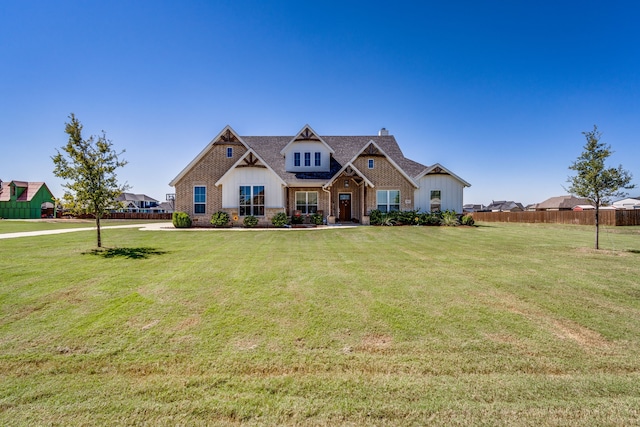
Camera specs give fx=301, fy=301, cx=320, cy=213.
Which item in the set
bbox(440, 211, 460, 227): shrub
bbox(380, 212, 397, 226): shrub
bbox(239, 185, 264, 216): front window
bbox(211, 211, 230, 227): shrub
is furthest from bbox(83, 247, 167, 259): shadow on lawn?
bbox(440, 211, 460, 227): shrub

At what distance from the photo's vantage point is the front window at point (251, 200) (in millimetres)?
21688

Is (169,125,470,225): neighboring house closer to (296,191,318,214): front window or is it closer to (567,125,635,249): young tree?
(296,191,318,214): front window

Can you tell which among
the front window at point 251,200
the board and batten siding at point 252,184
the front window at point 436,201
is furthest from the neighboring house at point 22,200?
the front window at point 436,201

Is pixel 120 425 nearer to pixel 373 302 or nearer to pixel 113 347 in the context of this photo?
pixel 113 347

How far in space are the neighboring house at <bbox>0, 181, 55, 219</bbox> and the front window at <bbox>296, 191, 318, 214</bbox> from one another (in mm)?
43312

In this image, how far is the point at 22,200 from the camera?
43781mm

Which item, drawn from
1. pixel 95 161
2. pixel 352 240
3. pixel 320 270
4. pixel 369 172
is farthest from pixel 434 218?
pixel 95 161

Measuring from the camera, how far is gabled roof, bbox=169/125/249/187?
74.6ft

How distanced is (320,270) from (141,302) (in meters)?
4.11

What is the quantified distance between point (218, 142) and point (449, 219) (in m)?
18.3

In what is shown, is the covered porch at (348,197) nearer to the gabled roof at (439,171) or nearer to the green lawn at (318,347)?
the gabled roof at (439,171)

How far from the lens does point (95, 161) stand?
1160 centimetres

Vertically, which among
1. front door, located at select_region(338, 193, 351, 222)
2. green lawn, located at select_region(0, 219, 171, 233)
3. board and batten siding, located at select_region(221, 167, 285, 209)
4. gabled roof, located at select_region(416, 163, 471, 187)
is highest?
gabled roof, located at select_region(416, 163, 471, 187)

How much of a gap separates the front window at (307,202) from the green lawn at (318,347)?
15.8 meters
